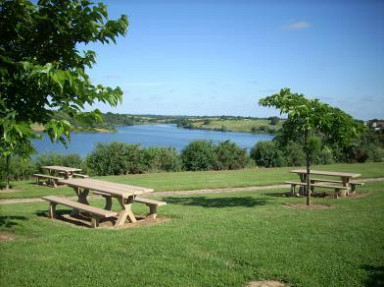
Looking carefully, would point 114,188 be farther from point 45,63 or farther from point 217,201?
point 45,63

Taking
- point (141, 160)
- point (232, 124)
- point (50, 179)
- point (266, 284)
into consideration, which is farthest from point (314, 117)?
point (232, 124)

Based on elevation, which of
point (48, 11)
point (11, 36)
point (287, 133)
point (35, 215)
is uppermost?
point (48, 11)

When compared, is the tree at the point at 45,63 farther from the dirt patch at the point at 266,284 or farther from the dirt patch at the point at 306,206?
the dirt patch at the point at 306,206

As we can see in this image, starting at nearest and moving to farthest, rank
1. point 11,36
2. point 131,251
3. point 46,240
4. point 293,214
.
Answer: point 11,36, point 131,251, point 46,240, point 293,214

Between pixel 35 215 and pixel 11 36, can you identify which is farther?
pixel 35 215

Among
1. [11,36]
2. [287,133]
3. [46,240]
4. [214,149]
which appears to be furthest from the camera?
[214,149]

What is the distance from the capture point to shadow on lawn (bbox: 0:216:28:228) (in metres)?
8.05

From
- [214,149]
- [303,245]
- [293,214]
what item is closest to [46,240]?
[303,245]

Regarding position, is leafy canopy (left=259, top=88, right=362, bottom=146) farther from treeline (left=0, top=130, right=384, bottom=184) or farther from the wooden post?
treeline (left=0, top=130, right=384, bottom=184)

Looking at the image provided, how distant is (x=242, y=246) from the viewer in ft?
20.2

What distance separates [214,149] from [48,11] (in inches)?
833

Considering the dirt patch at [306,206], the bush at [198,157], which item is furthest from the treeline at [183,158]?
the dirt patch at [306,206]

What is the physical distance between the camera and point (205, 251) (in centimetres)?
596

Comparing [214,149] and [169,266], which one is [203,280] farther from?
[214,149]
